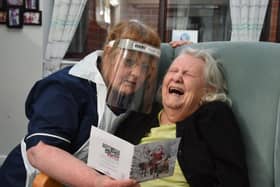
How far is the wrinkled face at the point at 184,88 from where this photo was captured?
1.49 m

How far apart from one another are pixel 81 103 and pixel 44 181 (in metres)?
0.30

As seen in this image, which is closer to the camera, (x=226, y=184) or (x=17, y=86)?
(x=226, y=184)

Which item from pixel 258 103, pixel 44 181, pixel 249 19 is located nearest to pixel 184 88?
pixel 258 103

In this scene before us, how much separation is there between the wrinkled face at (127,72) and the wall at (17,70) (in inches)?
68.9

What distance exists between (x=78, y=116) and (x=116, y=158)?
1.03 feet

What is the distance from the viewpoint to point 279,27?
3.03m

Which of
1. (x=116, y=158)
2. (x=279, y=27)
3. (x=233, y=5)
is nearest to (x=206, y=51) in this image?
(x=116, y=158)

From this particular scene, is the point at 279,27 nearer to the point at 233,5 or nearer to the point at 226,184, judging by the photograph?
the point at 233,5

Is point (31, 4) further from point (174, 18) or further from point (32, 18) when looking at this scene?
point (174, 18)

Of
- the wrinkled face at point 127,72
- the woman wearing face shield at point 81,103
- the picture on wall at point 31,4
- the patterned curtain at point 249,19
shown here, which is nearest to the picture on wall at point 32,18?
the picture on wall at point 31,4

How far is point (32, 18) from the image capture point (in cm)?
300

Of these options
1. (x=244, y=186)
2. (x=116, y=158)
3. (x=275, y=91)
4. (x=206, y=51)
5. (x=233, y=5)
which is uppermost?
(x=233, y=5)

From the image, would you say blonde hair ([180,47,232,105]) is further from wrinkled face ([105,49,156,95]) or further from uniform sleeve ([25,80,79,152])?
uniform sleeve ([25,80,79,152])

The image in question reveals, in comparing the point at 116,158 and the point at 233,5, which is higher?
the point at 233,5
